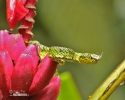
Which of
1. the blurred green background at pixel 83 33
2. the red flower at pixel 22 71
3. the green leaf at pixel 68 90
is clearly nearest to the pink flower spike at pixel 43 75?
the red flower at pixel 22 71

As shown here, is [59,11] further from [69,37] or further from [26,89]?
[26,89]

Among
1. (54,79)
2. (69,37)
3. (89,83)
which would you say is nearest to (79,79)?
(89,83)

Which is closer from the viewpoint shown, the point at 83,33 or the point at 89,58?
the point at 89,58

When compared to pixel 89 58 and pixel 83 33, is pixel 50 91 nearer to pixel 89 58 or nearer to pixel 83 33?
pixel 89 58

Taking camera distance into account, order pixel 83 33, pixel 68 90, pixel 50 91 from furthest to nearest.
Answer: pixel 83 33 < pixel 68 90 < pixel 50 91

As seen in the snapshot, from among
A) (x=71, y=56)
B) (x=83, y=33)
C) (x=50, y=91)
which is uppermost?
(x=71, y=56)

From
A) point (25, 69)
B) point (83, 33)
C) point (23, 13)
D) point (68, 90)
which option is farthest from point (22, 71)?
point (83, 33)

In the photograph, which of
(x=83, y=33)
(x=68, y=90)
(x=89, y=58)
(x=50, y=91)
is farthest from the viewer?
(x=83, y=33)
